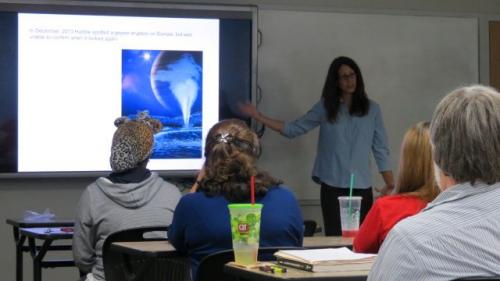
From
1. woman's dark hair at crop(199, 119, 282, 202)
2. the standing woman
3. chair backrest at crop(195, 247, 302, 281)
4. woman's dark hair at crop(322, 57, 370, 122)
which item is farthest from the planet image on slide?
chair backrest at crop(195, 247, 302, 281)

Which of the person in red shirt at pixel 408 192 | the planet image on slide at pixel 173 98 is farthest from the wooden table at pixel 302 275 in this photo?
the planet image on slide at pixel 173 98

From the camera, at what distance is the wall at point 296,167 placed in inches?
236

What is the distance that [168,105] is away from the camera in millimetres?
6195

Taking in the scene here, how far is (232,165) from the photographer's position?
2906 mm

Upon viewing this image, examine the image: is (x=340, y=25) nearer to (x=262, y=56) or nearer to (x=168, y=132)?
(x=262, y=56)

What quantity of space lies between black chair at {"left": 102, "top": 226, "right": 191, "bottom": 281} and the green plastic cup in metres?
0.85

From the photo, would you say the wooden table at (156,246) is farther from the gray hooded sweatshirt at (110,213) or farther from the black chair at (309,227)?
the black chair at (309,227)

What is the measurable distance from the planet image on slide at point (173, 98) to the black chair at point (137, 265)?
280 cm

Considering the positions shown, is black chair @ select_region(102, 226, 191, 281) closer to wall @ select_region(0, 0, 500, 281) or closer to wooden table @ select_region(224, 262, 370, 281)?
wooden table @ select_region(224, 262, 370, 281)

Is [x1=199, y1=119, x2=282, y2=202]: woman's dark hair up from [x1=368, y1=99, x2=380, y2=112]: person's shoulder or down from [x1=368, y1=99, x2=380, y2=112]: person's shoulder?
down

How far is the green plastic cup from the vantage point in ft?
7.44

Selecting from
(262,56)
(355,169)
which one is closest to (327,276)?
(355,169)

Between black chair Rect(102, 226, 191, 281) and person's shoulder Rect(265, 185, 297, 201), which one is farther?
black chair Rect(102, 226, 191, 281)

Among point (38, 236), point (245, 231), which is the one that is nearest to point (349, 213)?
point (245, 231)
